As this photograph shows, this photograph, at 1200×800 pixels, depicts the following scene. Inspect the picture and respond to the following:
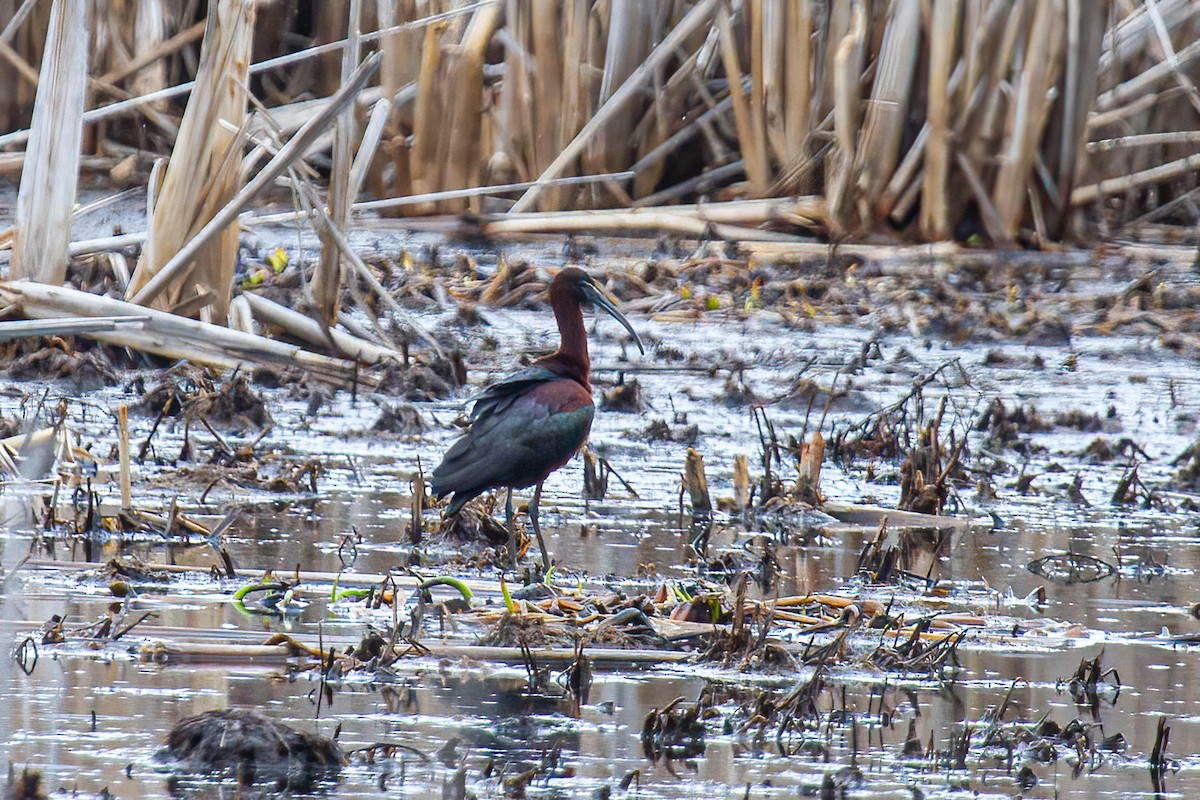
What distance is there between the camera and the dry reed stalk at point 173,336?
23.9ft

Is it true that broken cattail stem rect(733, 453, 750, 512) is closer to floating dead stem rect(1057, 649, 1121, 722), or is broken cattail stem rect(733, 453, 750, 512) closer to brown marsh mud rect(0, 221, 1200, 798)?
brown marsh mud rect(0, 221, 1200, 798)

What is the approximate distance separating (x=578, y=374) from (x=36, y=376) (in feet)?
9.24

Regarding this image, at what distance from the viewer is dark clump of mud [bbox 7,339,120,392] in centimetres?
795

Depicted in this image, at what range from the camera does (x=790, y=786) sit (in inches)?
135

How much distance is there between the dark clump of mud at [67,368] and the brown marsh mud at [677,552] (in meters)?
0.03

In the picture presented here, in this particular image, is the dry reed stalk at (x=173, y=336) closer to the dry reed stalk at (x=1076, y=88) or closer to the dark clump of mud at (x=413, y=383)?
the dark clump of mud at (x=413, y=383)

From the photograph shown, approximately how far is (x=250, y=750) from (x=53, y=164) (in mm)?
4960

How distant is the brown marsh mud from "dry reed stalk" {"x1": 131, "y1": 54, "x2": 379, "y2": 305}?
1.38ft

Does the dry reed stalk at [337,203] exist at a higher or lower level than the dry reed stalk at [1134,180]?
lower

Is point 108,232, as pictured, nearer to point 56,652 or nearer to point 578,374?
point 578,374

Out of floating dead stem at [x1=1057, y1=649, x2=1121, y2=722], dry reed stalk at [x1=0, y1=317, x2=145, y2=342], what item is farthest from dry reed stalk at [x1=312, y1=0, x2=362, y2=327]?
floating dead stem at [x1=1057, y1=649, x2=1121, y2=722]

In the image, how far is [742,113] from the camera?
11070 millimetres

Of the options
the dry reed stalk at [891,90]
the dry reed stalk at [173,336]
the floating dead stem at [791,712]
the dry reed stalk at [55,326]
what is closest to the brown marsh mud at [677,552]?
the floating dead stem at [791,712]

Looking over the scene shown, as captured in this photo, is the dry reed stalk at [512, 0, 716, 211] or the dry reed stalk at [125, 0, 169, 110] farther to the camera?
the dry reed stalk at [125, 0, 169, 110]
